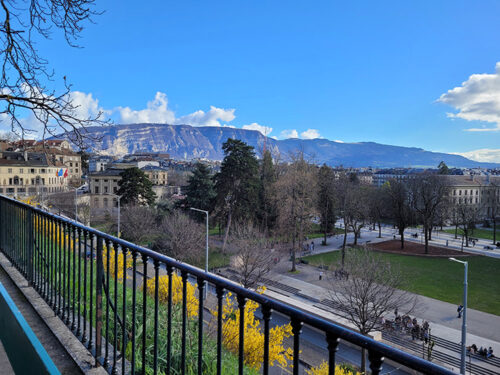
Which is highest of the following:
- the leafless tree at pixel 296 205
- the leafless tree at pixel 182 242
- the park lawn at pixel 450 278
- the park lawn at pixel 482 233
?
the leafless tree at pixel 296 205

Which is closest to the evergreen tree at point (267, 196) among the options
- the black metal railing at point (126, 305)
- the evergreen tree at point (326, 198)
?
the evergreen tree at point (326, 198)

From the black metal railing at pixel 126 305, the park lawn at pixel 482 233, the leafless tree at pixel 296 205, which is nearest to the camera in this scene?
the black metal railing at pixel 126 305

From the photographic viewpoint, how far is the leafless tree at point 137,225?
116ft

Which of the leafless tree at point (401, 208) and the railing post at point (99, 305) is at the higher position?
the railing post at point (99, 305)

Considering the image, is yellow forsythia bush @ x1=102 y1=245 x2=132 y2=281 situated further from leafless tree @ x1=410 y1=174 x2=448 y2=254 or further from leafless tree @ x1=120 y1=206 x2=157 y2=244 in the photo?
leafless tree @ x1=410 y1=174 x2=448 y2=254

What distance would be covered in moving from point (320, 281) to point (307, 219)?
7265 mm

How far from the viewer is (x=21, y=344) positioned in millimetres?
1543

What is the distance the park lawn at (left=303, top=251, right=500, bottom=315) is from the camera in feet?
86.6

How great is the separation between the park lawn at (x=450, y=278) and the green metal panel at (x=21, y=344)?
24989 millimetres

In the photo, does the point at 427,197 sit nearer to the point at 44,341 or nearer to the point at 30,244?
the point at 30,244

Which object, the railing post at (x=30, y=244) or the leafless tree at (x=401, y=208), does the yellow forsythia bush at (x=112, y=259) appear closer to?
the railing post at (x=30, y=244)

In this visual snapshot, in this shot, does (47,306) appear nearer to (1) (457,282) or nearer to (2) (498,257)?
(1) (457,282)

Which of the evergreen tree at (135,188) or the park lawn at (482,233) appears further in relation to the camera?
the park lawn at (482,233)

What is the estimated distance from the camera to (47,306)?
13.5 feet
